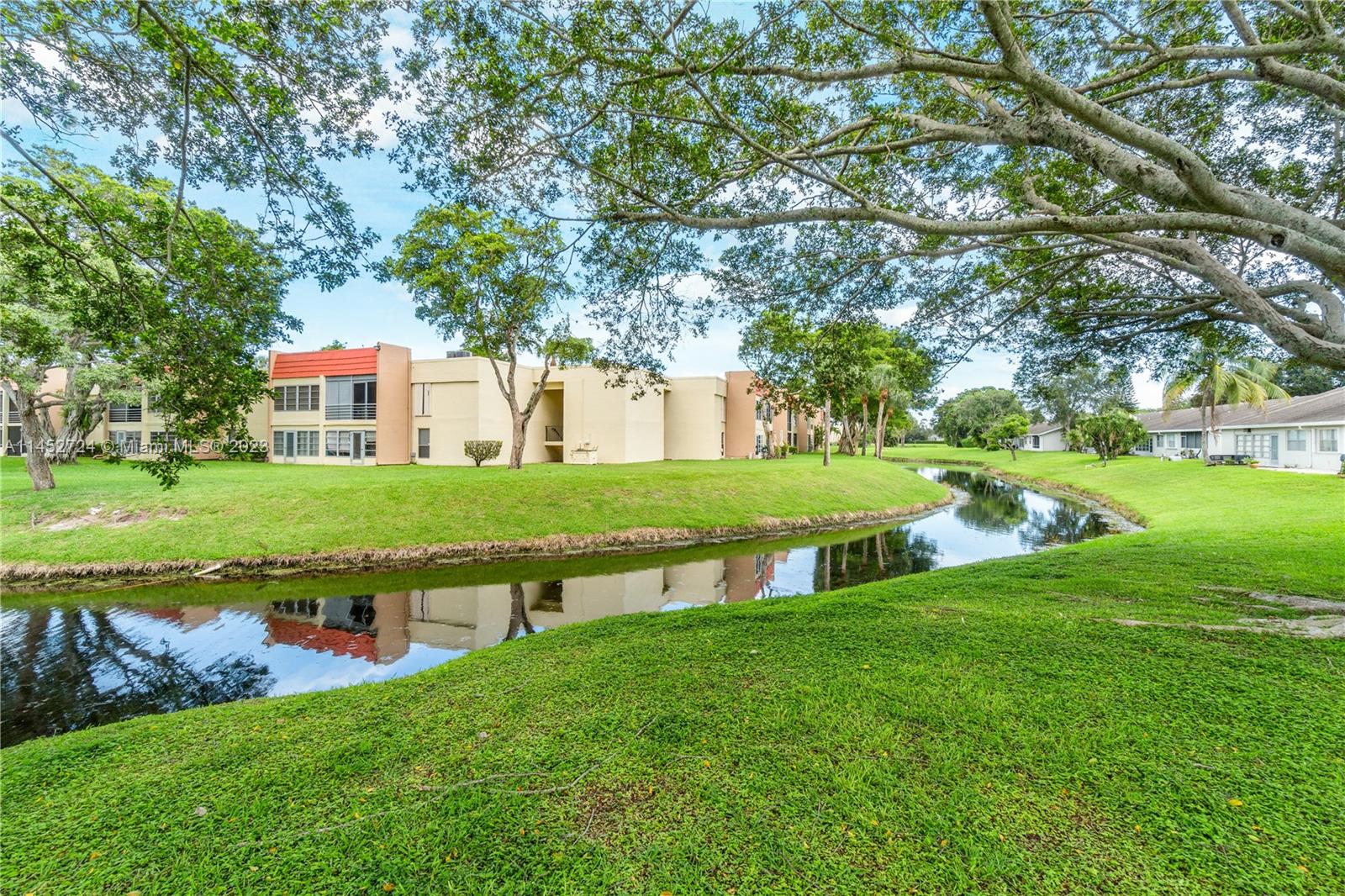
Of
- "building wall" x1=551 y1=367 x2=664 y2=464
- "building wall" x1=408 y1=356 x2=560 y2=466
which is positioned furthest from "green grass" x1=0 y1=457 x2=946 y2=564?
"building wall" x1=551 y1=367 x2=664 y2=464

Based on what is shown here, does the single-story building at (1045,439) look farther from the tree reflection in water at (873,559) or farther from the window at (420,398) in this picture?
the window at (420,398)

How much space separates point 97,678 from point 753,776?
8649 mm

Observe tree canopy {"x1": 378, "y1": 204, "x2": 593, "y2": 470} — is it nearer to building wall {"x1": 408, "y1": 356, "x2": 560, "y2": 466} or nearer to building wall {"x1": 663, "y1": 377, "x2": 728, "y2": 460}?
building wall {"x1": 408, "y1": 356, "x2": 560, "y2": 466}

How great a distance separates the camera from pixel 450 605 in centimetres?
965

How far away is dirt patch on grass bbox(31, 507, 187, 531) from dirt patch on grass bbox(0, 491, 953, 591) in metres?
1.90

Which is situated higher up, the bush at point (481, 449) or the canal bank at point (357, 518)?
the bush at point (481, 449)

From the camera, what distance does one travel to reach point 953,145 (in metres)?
7.98

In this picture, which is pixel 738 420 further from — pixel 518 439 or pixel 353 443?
pixel 353 443

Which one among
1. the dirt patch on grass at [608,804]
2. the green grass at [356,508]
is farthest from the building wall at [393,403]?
the dirt patch on grass at [608,804]

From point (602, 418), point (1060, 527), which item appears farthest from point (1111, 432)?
point (602, 418)

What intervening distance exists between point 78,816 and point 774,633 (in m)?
5.22

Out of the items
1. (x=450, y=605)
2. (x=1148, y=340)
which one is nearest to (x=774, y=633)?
(x=450, y=605)

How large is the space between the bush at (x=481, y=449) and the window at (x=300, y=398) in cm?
975

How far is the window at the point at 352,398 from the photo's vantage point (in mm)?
27438
